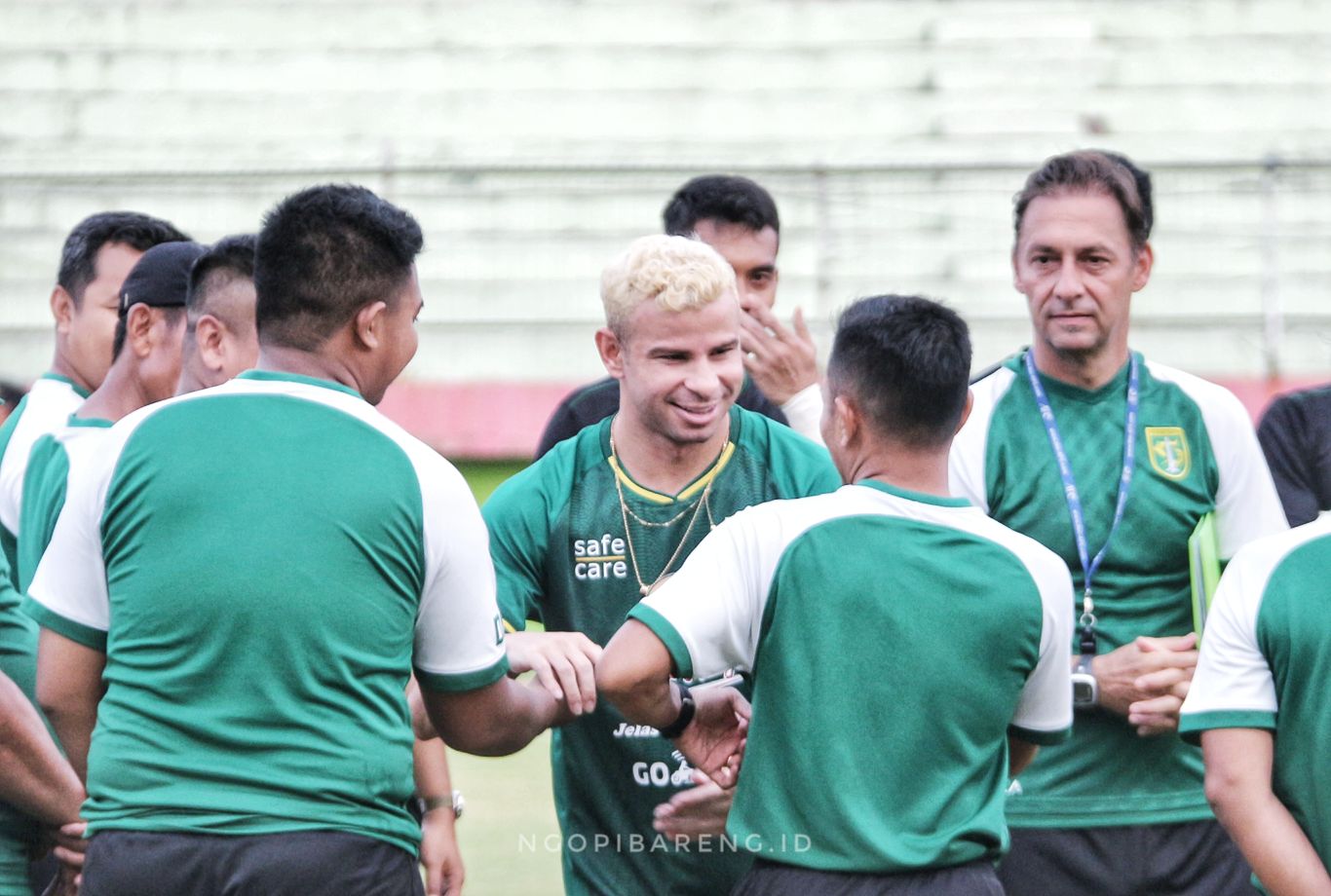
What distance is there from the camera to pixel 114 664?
2.94 meters

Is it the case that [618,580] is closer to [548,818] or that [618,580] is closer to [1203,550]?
[1203,550]

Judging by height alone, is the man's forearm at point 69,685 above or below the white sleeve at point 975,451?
below

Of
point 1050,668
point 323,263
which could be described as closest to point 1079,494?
point 1050,668

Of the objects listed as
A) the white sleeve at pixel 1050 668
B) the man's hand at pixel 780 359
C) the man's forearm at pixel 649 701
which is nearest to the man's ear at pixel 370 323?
the man's forearm at pixel 649 701

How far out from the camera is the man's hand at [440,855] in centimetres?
392

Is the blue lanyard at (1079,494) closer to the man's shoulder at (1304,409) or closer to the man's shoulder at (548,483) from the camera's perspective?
the man's shoulder at (1304,409)

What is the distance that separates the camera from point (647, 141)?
1477cm

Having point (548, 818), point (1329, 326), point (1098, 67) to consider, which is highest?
point (1098, 67)

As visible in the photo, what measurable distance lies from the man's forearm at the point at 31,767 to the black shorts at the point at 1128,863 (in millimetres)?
2218

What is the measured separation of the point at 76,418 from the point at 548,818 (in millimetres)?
3344

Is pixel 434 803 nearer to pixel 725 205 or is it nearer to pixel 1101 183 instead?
pixel 725 205

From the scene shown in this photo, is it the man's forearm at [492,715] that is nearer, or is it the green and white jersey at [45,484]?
the man's forearm at [492,715]

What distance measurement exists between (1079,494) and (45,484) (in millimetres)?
2528

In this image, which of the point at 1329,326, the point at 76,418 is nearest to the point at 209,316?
the point at 76,418
